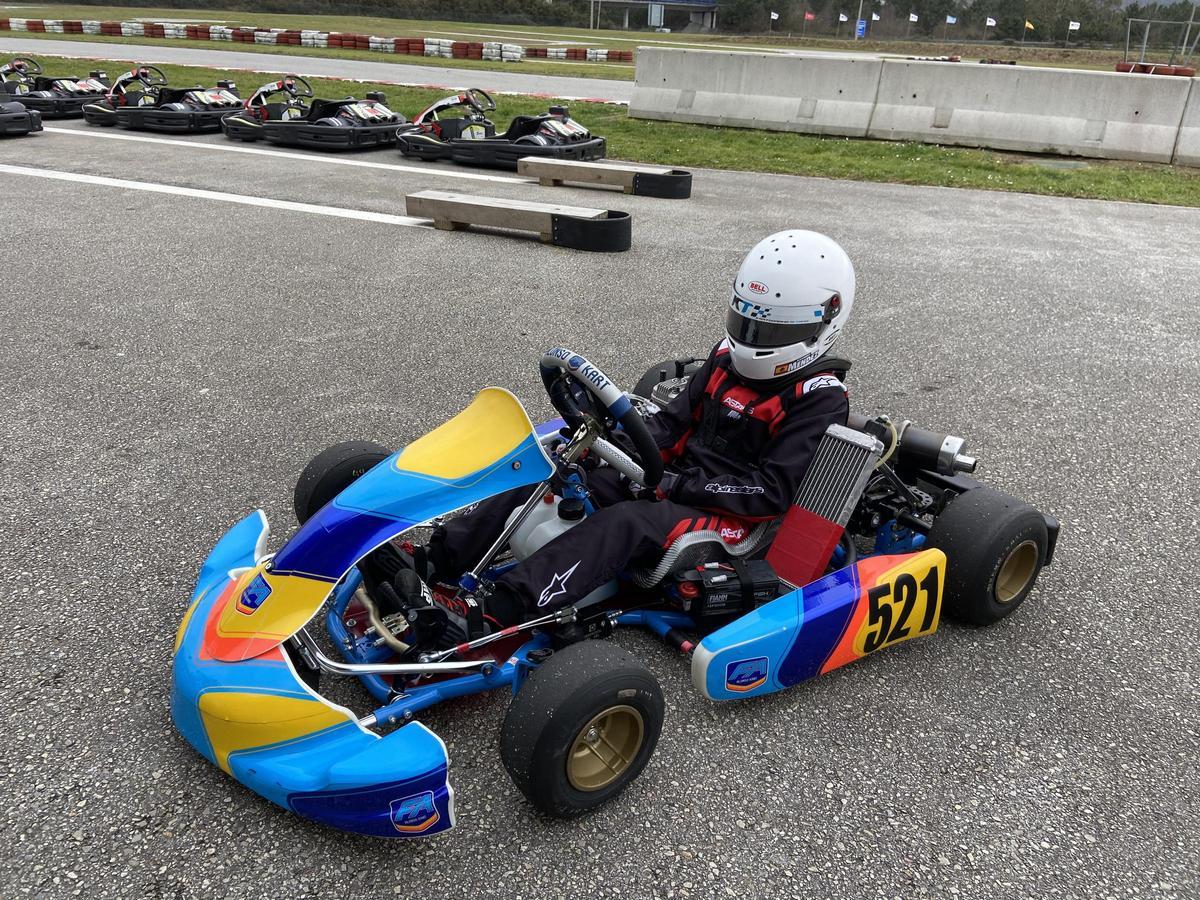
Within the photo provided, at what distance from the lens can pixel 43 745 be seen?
2.64m

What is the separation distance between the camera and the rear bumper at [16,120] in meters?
12.2

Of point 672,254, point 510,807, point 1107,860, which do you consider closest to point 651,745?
point 510,807

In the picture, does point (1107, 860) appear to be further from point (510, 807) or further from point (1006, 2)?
point (1006, 2)

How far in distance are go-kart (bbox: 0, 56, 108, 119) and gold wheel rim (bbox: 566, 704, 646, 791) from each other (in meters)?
15.5

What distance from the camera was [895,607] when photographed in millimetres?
2990

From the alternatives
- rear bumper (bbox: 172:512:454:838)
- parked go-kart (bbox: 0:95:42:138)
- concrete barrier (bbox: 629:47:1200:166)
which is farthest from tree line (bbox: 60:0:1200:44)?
rear bumper (bbox: 172:512:454:838)

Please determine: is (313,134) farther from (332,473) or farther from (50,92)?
Result: (332,473)

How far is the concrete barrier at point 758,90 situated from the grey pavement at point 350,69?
8.42 ft

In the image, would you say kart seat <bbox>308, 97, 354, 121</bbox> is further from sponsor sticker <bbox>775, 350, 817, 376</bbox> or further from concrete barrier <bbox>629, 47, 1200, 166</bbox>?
sponsor sticker <bbox>775, 350, 817, 376</bbox>

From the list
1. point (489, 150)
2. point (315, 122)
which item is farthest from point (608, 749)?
point (315, 122)

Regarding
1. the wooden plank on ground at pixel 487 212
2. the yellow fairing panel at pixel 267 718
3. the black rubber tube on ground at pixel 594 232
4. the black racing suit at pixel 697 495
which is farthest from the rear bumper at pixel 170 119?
the yellow fairing panel at pixel 267 718

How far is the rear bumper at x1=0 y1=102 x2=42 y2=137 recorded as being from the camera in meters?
12.2

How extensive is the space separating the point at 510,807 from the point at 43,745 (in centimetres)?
140

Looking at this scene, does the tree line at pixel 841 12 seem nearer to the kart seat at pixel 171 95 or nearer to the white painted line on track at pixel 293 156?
the kart seat at pixel 171 95
